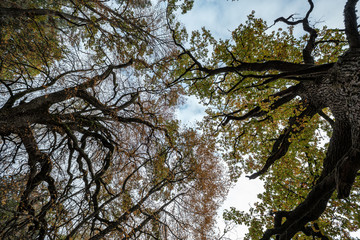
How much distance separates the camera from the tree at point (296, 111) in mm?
3387

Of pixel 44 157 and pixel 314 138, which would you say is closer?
pixel 44 157

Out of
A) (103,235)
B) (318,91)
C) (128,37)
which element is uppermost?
(128,37)

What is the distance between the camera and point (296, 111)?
16.8 feet

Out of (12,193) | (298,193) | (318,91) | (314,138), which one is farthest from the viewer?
(314,138)

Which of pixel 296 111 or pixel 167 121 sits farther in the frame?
pixel 167 121

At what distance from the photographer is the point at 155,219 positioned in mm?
7059

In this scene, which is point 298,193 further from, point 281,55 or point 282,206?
point 281,55

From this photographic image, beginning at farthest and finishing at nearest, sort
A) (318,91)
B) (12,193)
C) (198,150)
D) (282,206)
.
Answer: (198,150) → (282,206) → (12,193) → (318,91)

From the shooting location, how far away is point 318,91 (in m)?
4.31

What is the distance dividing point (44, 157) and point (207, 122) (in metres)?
6.50

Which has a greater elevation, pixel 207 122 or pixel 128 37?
pixel 128 37

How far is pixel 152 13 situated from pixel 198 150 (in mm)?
6128

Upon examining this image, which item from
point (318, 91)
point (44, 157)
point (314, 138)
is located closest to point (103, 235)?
point (44, 157)

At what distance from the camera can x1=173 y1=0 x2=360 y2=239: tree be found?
339cm
